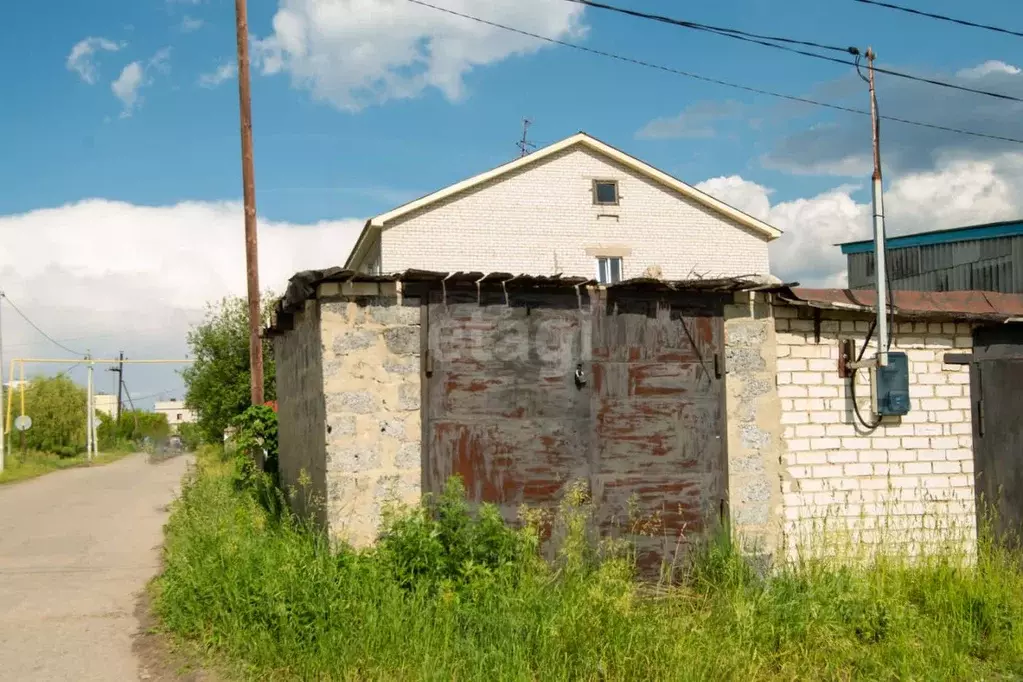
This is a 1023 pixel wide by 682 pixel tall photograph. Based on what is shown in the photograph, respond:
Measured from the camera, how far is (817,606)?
23.2 ft

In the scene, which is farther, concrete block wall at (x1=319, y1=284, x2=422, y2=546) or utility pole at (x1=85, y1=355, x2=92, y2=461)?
utility pole at (x1=85, y1=355, x2=92, y2=461)

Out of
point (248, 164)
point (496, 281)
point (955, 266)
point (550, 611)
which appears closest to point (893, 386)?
point (496, 281)

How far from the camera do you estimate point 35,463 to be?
3553 cm

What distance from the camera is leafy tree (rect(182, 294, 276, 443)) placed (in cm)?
2328

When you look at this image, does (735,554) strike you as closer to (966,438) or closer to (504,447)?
(504,447)

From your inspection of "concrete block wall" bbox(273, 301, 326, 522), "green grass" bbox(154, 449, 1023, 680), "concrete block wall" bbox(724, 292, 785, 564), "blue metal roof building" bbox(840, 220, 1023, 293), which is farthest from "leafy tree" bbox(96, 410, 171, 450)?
"concrete block wall" bbox(724, 292, 785, 564)

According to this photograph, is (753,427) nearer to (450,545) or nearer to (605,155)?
(450,545)

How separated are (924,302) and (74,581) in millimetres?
9143

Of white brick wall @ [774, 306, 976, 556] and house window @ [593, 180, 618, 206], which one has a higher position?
house window @ [593, 180, 618, 206]

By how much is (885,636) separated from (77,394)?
4615 cm

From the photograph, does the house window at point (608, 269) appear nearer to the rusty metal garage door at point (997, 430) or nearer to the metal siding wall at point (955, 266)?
the metal siding wall at point (955, 266)

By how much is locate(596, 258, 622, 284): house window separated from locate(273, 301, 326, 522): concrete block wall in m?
15.0

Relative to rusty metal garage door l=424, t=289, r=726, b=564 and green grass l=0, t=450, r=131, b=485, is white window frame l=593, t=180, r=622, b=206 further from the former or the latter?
green grass l=0, t=450, r=131, b=485

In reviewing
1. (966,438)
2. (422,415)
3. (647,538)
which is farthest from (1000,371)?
(422,415)
